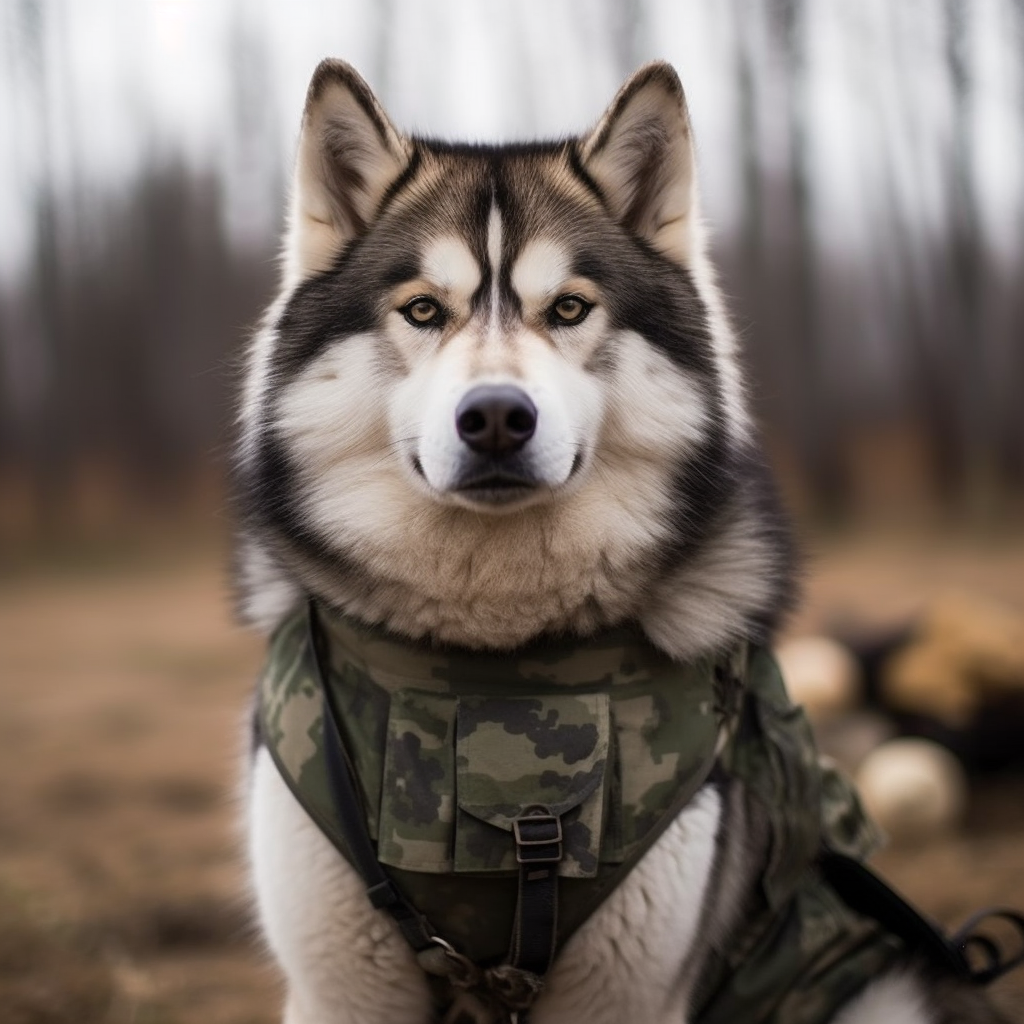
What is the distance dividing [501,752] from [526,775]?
0.06 meters

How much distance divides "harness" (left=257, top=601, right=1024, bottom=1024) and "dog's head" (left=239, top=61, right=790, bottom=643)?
0.10m

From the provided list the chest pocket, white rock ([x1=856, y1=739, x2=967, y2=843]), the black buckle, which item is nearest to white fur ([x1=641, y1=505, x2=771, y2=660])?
the chest pocket

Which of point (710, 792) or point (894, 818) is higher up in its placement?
point (710, 792)

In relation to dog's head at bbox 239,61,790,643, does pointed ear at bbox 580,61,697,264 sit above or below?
above

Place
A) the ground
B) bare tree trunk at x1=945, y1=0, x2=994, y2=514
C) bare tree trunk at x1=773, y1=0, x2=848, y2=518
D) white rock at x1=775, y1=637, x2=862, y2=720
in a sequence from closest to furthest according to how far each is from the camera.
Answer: the ground
white rock at x1=775, y1=637, x2=862, y2=720
bare tree trunk at x1=945, y1=0, x2=994, y2=514
bare tree trunk at x1=773, y1=0, x2=848, y2=518

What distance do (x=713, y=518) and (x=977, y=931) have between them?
79.4 inches

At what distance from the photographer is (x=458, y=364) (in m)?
1.88

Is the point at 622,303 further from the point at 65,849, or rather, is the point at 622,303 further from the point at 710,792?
the point at 65,849

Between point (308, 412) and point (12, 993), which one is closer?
point (308, 412)

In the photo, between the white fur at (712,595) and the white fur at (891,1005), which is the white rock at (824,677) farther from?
the white fur at (712,595)

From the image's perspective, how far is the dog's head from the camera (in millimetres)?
1962

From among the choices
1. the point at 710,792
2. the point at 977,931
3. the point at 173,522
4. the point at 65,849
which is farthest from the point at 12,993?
the point at 173,522

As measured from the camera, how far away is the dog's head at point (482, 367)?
1962 millimetres

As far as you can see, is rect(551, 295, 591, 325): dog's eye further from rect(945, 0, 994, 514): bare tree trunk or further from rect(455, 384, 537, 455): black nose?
rect(945, 0, 994, 514): bare tree trunk
